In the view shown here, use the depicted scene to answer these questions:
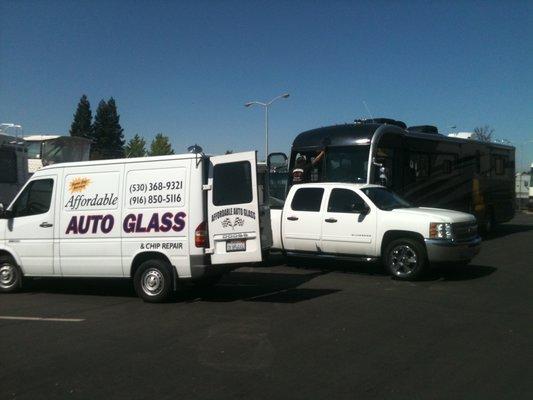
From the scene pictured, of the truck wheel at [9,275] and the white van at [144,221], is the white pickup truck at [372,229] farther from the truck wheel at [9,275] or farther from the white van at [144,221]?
the truck wheel at [9,275]

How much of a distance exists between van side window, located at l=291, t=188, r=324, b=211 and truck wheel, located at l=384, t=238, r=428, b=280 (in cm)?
194

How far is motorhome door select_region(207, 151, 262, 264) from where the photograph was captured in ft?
28.3

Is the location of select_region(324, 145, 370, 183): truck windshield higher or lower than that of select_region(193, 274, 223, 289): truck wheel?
higher

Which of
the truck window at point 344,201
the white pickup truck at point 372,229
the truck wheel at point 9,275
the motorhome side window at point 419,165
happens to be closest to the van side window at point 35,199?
the truck wheel at point 9,275

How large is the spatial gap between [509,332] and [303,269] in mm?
6323

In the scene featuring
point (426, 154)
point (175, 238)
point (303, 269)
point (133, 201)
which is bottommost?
point (303, 269)

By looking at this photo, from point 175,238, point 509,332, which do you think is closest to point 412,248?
point 509,332

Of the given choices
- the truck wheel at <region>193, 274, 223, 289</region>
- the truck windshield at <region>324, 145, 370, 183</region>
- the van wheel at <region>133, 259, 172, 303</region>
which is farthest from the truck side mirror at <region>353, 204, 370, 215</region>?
the van wheel at <region>133, 259, 172, 303</region>

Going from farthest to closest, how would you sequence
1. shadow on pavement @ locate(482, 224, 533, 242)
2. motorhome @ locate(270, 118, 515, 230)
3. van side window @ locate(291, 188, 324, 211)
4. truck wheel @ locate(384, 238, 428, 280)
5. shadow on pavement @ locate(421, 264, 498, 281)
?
shadow on pavement @ locate(482, 224, 533, 242), motorhome @ locate(270, 118, 515, 230), van side window @ locate(291, 188, 324, 211), shadow on pavement @ locate(421, 264, 498, 281), truck wheel @ locate(384, 238, 428, 280)

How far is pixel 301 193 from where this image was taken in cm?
1241

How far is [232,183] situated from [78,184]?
2.88m

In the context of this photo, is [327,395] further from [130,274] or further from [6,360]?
[130,274]

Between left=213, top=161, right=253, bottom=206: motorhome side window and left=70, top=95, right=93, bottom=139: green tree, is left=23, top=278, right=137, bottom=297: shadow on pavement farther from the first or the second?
left=70, top=95, right=93, bottom=139: green tree

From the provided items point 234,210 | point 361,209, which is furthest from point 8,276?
point 361,209
